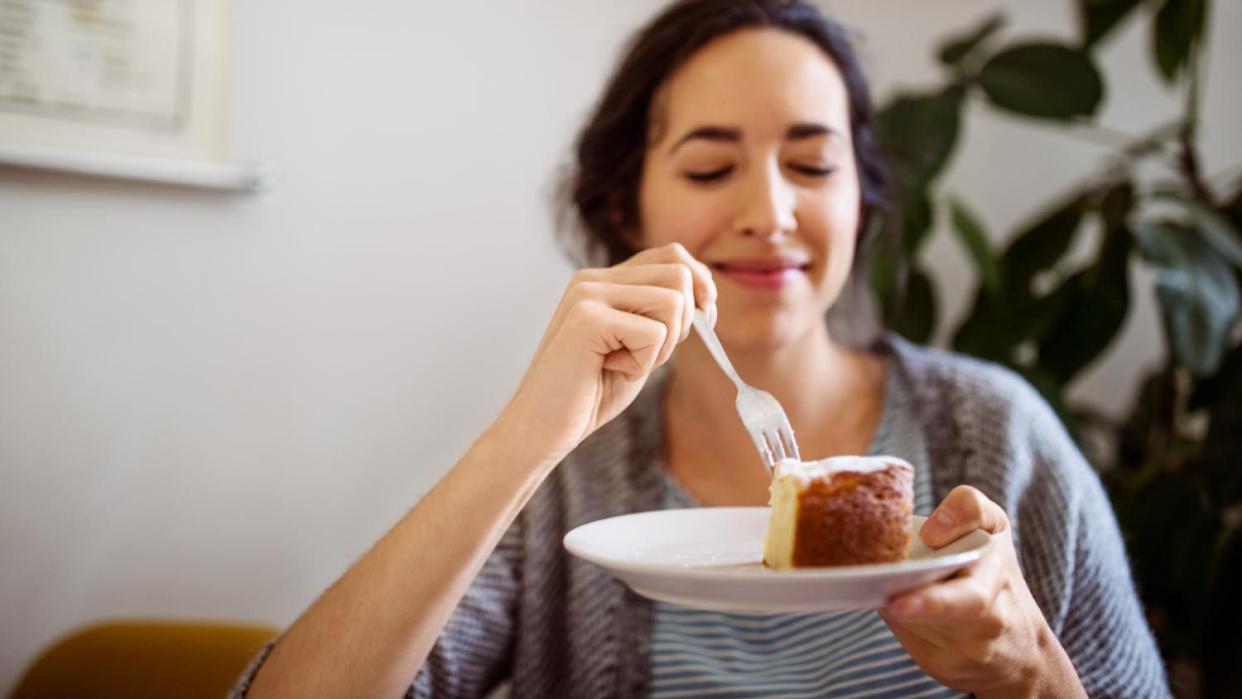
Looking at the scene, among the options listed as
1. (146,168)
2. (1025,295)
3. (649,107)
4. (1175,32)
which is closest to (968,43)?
(1175,32)

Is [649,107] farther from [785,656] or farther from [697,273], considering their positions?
[785,656]

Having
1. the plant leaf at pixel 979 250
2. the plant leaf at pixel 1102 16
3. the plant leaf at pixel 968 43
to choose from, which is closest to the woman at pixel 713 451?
the plant leaf at pixel 979 250

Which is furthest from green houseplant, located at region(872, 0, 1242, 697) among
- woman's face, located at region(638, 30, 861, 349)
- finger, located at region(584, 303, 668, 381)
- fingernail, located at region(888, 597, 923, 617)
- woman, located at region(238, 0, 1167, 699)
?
fingernail, located at region(888, 597, 923, 617)

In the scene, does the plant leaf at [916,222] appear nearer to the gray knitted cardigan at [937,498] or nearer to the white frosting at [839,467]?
the gray knitted cardigan at [937,498]

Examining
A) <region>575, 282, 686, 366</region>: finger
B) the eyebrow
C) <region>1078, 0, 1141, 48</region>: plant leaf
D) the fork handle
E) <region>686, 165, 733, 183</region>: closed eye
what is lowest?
the fork handle

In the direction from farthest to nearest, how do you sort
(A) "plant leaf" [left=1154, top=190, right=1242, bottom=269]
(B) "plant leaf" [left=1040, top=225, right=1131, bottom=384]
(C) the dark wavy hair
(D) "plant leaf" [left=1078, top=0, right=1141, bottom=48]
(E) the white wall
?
1. (D) "plant leaf" [left=1078, top=0, right=1141, bottom=48]
2. (B) "plant leaf" [left=1040, top=225, right=1131, bottom=384]
3. (A) "plant leaf" [left=1154, top=190, right=1242, bottom=269]
4. (E) the white wall
5. (C) the dark wavy hair

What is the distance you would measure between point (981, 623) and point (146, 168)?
4.13 feet

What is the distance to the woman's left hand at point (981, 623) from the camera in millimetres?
555

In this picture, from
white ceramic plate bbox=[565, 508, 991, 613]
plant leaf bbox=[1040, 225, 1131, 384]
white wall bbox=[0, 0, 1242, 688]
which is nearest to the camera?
white ceramic plate bbox=[565, 508, 991, 613]

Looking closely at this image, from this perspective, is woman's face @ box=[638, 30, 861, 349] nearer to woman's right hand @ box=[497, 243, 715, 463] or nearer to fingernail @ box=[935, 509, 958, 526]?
woman's right hand @ box=[497, 243, 715, 463]

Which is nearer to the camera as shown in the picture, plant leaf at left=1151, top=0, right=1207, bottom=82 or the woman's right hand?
the woman's right hand

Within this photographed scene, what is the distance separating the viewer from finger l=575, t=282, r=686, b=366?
736mm

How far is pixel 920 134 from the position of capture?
1643mm

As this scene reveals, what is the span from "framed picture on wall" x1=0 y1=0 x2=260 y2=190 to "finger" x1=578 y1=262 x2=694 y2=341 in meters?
0.84
